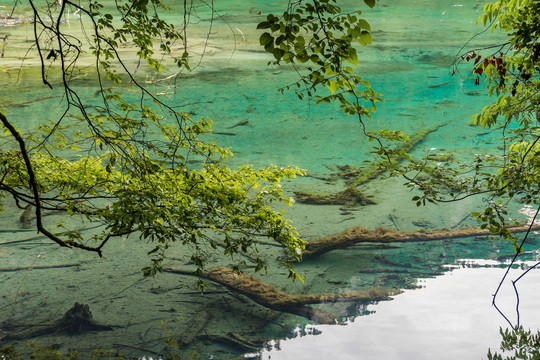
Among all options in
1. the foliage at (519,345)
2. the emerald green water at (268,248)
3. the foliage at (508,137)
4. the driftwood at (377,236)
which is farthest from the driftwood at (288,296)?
the foliage at (508,137)

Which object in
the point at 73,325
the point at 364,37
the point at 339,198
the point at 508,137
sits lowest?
the point at 73,325

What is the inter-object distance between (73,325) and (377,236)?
102 inches

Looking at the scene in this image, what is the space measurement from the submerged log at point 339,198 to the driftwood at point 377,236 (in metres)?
0.72

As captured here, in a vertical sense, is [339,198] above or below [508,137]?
below

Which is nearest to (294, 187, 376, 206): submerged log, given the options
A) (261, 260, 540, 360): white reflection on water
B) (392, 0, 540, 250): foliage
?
(261, 260, 540, 360): white reflection on water

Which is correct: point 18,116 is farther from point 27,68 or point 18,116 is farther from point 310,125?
point 310,125

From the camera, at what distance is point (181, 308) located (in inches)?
158

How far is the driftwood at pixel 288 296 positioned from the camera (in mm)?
3992

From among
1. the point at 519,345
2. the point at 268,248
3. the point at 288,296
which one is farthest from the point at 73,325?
the point at 519,345

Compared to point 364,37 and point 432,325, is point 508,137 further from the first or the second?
point 364,37

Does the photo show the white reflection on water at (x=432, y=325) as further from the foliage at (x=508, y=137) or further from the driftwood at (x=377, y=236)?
the foliage at (x=508, y=137)

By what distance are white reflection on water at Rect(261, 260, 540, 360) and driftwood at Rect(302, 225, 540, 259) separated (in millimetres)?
664

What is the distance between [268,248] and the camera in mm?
4902

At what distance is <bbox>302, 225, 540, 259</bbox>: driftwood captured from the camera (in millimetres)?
4758
